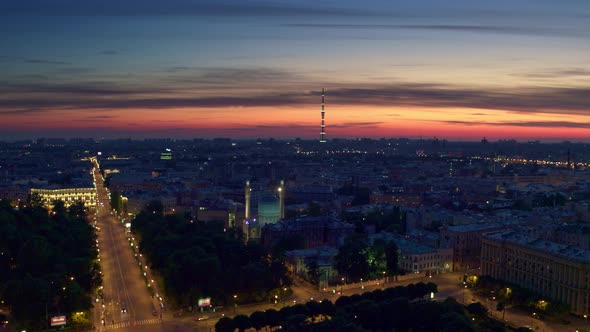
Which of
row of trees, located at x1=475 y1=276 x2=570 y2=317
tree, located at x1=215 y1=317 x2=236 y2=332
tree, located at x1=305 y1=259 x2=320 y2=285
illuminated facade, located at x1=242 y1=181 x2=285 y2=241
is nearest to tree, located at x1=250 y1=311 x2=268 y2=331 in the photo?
tree, located at x1=215 y1=317 x2=236 y2=332

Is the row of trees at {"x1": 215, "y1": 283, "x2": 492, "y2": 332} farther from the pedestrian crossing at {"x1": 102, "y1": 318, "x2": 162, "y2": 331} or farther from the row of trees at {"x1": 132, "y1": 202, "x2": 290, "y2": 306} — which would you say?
the row of trees at {"x1": 132, "y1": 202, "x2": 290, "y2": 306}

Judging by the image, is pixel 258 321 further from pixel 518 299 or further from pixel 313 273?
pixel 518 299

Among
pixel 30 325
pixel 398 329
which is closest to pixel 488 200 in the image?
pixel 398 329

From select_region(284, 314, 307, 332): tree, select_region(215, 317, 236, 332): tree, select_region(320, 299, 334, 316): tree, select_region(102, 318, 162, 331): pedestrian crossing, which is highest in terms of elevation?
select_region(284, 314, 307, 332): tree

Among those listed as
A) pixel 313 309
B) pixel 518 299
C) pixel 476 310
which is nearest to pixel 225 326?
pixel 313 309

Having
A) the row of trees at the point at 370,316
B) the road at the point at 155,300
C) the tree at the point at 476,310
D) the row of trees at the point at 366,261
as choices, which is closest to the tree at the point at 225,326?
the row of trees at the point at 370,316

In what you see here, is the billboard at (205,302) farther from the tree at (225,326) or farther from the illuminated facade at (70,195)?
the illuminated facade at (70,195)

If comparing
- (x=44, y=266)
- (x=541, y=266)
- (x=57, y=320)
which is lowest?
(x=57, y=320)
